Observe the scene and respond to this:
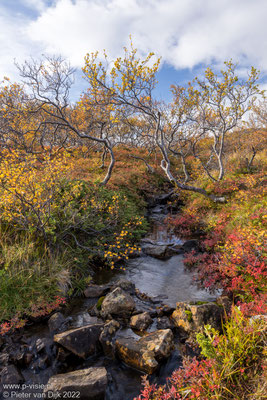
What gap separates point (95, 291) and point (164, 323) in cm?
251

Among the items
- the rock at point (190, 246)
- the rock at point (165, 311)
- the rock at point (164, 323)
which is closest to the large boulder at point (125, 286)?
the rock at point (165, 311)

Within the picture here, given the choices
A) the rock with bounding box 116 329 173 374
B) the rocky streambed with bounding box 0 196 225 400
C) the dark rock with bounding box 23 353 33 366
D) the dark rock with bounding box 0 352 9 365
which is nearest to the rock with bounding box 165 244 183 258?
the rocky streambed with bounding box 0 196 225 400

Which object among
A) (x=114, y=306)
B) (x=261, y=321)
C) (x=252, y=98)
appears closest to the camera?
(x=261, y=321)

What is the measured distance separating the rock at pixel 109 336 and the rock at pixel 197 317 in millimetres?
1692

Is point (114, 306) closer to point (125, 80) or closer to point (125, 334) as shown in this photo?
point (125, 334)

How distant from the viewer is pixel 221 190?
45.2 feet

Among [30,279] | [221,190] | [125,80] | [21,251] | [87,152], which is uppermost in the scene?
[125,80]

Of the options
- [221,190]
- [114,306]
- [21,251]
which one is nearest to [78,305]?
[114,306]

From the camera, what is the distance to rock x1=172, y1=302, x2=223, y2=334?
218 inches

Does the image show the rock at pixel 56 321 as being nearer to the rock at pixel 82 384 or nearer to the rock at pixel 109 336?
the rock at pixel 109 336

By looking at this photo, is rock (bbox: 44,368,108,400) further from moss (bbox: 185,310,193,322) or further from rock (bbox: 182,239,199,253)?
rock (bbox: 182,239,199,253)

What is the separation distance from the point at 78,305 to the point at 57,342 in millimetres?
1739

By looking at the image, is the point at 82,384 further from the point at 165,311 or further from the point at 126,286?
the point at 126,286

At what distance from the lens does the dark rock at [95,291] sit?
7.14m
